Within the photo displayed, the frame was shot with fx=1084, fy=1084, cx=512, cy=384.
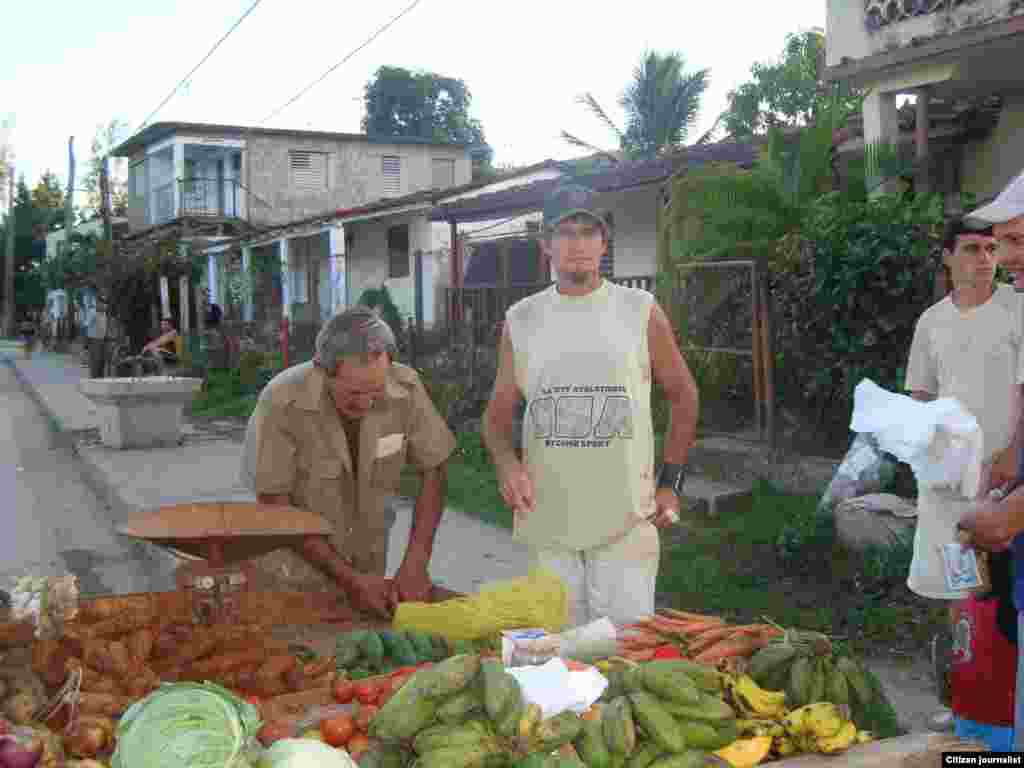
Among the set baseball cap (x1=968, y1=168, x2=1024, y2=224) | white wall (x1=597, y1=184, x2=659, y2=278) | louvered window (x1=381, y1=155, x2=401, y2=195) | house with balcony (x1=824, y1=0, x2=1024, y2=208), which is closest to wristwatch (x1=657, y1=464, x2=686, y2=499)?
baseball cap (x1=968, y1=168, x2=1024, y2=224)

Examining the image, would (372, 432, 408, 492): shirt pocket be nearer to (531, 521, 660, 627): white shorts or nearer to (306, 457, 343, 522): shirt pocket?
(306, 457, 343, 522): shirt pocket

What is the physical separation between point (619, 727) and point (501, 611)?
0.90 meters

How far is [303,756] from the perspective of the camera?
2.33 metres

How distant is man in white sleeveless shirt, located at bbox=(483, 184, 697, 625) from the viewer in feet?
11.7

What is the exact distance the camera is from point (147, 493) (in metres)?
10.8

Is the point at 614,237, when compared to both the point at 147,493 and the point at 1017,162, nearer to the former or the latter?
the point at 1017,162

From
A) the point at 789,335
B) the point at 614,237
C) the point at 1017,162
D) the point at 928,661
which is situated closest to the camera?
the point at 928,661

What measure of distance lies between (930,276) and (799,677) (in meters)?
4.96

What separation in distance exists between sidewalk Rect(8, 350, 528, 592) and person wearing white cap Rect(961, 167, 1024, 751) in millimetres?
2700

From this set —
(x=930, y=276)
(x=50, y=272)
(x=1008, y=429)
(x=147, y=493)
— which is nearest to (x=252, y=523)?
(x=1008, y=429)

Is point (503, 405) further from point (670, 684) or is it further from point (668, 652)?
point (670, 684)

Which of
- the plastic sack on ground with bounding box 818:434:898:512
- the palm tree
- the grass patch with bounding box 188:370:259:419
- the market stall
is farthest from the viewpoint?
the palm tree

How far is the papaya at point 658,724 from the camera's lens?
8.16 feet

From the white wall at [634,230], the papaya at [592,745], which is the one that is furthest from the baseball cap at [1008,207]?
the white wall at [634,230]
